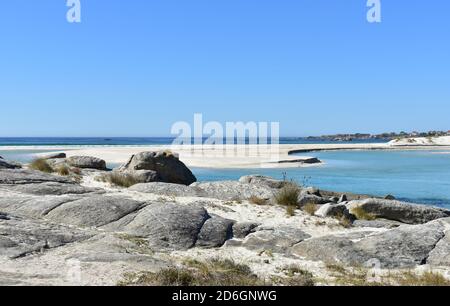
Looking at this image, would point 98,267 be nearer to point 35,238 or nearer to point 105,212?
point 35,238

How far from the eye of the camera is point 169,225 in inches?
529

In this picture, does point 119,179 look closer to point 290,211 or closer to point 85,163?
point 85,163

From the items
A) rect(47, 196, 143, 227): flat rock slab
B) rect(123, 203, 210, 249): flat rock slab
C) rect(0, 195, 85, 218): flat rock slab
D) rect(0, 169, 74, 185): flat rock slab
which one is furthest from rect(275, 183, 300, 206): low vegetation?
rect(0, 169, 74, 185): flat rock slab

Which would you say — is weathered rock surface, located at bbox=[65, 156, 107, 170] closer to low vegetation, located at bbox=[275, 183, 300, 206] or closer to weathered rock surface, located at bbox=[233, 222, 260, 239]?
low vegetation, located at bbox=[275, 183, 300, 206]

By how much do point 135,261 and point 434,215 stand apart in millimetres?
12963

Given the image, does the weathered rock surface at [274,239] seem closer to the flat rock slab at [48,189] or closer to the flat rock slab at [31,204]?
the flat rock slab at [31,204]

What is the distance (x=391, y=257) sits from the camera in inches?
460

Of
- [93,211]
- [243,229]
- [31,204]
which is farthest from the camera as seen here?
[31,204]

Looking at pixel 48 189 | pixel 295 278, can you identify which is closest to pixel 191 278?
pixel 295 278

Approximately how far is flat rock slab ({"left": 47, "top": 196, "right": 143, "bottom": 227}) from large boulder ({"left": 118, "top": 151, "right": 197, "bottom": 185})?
34.3ft

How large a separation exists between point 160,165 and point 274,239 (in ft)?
48.1

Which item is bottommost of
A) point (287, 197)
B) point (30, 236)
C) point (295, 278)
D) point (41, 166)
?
point (295, 278)

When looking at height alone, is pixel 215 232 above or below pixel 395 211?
above

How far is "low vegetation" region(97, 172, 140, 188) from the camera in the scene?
73.0ft
